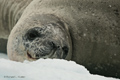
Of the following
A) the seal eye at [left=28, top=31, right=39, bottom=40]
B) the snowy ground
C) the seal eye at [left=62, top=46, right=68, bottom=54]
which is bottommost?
the seal eye at [left=62, top=46, right=68, bottom=54]

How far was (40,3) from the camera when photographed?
2434mm

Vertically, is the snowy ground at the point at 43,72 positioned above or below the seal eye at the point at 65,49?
above

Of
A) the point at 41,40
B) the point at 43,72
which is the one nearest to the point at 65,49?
the point at 41,40

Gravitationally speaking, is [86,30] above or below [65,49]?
above

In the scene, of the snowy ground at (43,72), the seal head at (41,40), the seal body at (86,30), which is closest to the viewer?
the snowy ground at (43,72)

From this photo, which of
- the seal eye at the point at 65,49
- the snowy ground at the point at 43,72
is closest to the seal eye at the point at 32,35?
the seal eye at the point at 65,49

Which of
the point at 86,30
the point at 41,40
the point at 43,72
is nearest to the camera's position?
the point at 43,72

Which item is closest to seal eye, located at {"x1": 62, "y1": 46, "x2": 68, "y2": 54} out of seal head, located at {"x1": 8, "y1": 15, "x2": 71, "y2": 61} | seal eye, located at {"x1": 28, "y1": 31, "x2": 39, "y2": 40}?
seal head, located at {"x1": 8, "y1": 15, "x2": 71, "y2": 61}

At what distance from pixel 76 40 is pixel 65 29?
0.42 ft

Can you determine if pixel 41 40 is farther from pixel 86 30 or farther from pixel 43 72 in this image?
pixel 43 72

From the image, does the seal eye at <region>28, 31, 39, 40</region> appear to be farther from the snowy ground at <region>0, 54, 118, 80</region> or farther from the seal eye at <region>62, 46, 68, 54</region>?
the snowy ground at <region>0, 54, 118, 80</region>

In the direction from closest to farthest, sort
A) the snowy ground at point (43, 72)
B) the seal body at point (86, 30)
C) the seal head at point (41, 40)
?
the snowy ground at point (43, 72)
the seal head at point (41, 40)
the seal body at point (86, 30)

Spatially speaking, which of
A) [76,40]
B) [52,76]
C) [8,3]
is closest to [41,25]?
[76,40]

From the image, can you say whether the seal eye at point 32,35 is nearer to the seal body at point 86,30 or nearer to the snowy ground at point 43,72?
the seal body at point 86,30
